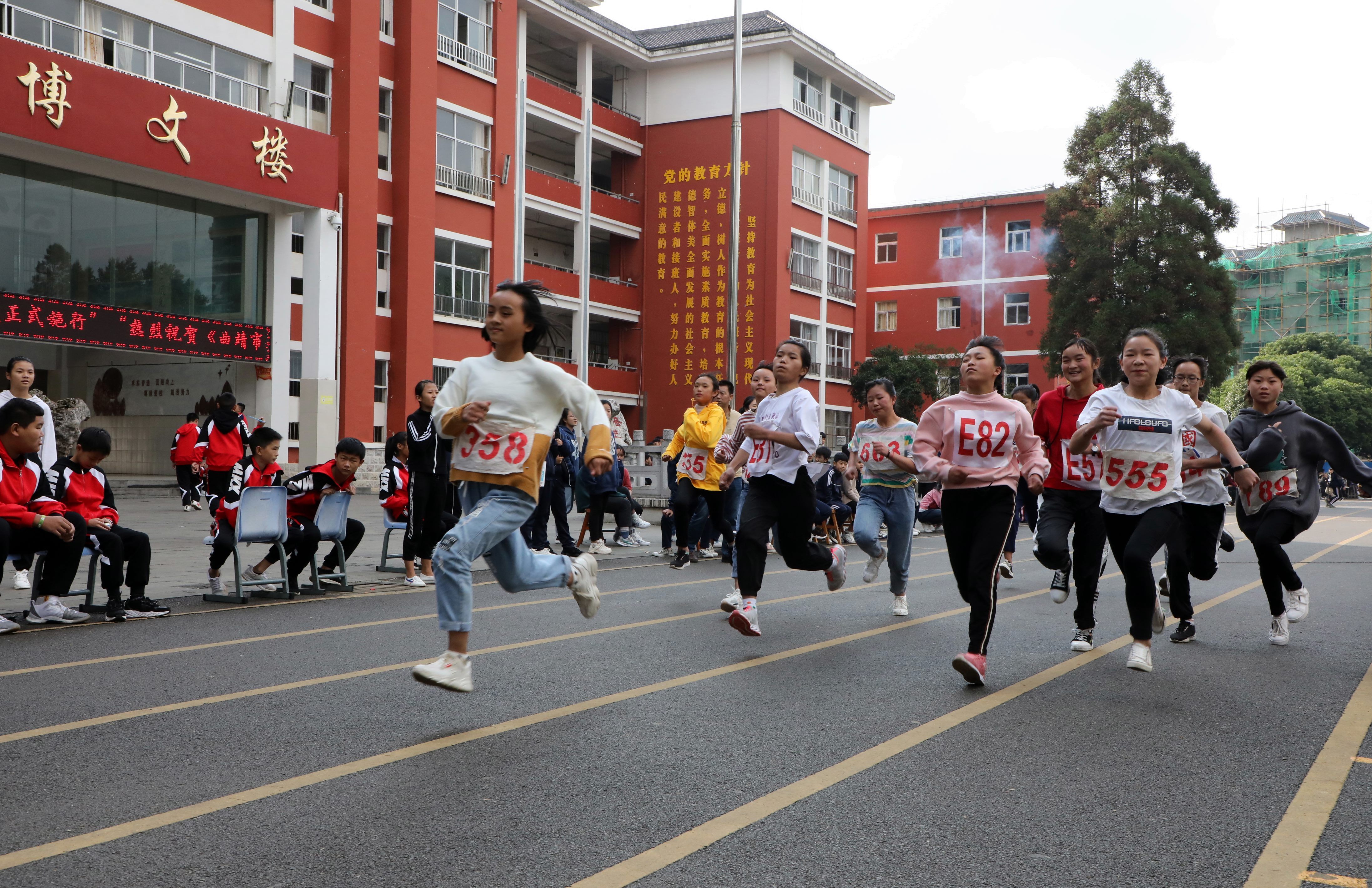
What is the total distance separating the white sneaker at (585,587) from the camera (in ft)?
19.5

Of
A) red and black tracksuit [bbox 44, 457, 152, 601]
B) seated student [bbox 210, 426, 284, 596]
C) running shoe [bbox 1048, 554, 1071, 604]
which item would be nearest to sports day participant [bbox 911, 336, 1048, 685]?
running shoe [bbox 1048, 554, 1071, 604]

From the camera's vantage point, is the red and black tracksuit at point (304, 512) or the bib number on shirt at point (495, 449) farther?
the red and black tracksuit at point (304, 512)

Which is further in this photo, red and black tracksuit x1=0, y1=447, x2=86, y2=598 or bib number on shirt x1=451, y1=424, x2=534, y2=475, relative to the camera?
red and black tracksuit x1=0, y1=447, x2=86, y2=598

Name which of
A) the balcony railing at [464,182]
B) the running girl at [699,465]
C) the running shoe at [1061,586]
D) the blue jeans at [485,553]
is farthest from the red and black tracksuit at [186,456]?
the blue jeans at [485,553]

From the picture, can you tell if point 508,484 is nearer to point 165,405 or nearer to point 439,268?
point 165,405

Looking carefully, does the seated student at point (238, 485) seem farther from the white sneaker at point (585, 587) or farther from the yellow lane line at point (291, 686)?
the white sneaker at point (585, 587)

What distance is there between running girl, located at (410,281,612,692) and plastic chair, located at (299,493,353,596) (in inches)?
174

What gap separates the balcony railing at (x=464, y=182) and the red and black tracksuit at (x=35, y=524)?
24.9 m

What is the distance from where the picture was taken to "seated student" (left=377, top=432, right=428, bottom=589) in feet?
36.3

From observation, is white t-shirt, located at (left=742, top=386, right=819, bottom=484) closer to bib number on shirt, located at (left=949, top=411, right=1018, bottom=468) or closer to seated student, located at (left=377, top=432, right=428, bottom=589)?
bib number on shirt, located at (left=949, top=411, right=1018, bottom=468)

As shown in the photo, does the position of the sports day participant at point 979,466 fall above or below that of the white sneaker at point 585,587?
above

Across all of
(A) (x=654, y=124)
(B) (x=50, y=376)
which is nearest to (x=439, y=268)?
(B) (x=50, y=376)

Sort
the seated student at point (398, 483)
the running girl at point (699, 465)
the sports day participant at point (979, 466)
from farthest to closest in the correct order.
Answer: the running girl at point (699, 465) < the seated student at point (398, 483) < the sports day participant at point (979, 466)

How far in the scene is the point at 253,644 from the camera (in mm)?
7180
